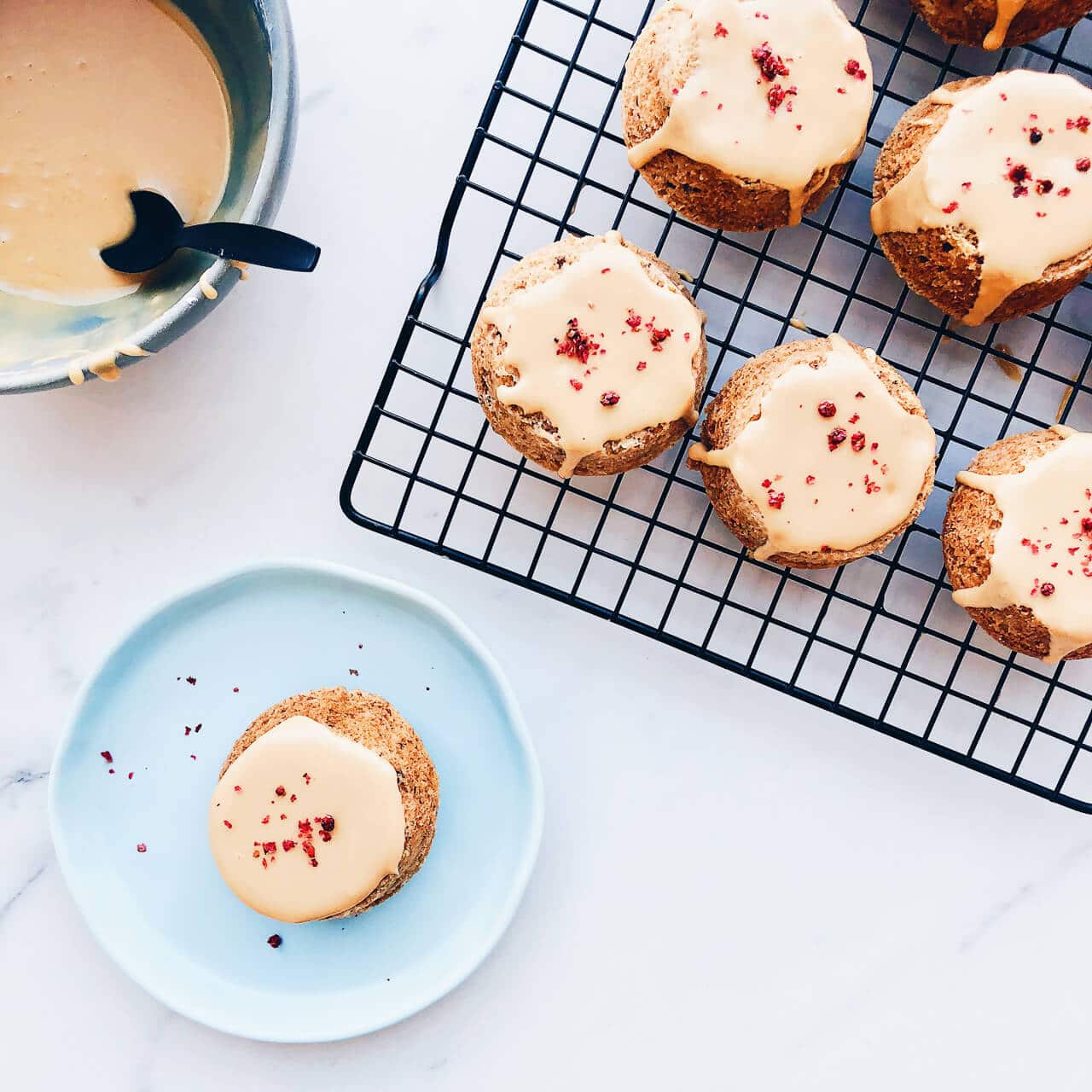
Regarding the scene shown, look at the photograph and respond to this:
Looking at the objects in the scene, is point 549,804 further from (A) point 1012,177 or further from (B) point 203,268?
(A) point 1012,177

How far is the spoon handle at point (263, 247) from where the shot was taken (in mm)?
1128

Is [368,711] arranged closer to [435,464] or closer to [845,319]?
[435,464]

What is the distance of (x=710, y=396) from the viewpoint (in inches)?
53.0

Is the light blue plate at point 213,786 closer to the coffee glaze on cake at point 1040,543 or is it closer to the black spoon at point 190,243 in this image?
the black spoon at point 190,243

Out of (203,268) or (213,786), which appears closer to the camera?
(203,268)

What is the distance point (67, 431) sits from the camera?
1.39m

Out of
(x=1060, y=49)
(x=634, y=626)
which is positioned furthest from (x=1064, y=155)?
(x=634, y=626)

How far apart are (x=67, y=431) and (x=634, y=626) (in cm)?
84

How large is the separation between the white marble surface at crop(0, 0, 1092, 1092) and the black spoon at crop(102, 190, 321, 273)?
171 millimetres

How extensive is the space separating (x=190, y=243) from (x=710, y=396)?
690mm

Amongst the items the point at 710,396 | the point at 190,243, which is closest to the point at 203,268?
the point at 190,243

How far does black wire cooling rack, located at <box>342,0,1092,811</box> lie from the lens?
130 cm

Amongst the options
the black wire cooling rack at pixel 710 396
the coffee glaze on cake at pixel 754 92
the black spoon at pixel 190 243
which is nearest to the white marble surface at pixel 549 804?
the black wire cooling rack at pixel 710 396

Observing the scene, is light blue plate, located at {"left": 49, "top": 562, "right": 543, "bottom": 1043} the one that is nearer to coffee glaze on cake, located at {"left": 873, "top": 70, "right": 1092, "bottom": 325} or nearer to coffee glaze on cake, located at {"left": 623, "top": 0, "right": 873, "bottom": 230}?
coffee glaze on cake, located at {"left": 623, "top": 0, "right": 873, "bottom": 230}
